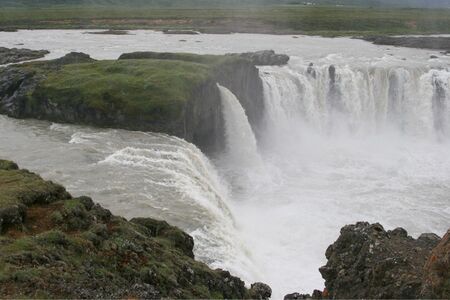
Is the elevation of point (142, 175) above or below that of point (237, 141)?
above

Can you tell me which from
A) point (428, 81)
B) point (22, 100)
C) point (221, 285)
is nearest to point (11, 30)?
point (22, 100)

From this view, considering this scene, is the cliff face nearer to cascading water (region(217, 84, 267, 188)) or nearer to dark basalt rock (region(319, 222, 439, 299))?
cascading water (region(217, 84, 267, 188))

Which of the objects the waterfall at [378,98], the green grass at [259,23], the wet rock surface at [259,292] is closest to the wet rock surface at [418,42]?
the green grass at [259,23]

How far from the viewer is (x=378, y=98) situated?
60.5 meters

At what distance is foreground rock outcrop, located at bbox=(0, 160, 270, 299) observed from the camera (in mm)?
12844

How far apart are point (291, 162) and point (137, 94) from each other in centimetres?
1650

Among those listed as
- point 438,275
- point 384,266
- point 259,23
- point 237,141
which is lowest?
point 237,141

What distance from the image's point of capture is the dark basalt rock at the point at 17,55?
2522 inches

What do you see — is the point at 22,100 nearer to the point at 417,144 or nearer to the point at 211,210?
the point at 211,210

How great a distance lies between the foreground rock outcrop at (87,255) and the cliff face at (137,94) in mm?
22385

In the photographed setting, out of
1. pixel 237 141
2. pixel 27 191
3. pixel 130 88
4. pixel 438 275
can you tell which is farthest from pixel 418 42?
pixel 27 191

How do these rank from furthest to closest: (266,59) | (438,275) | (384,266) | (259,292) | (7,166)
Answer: (266,59) < (7,166) < (259,292) < (384,266) < (438,275)

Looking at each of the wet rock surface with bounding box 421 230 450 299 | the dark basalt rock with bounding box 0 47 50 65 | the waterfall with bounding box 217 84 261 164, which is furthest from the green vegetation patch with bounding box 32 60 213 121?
the wet rock surface with bounding box 421 230 450 299

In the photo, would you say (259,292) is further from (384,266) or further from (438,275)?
(438,275)
